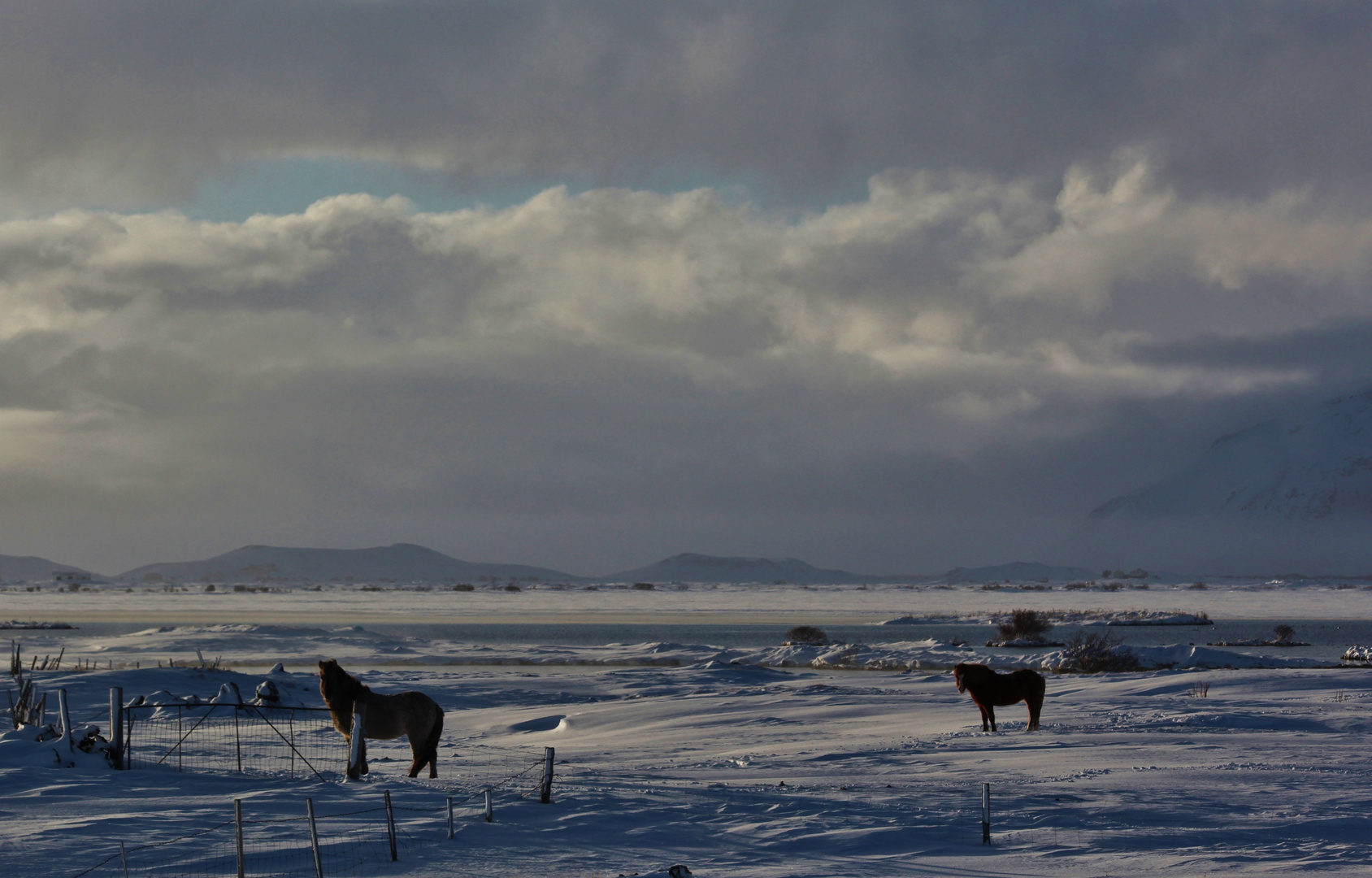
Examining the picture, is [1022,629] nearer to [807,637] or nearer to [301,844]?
[807,637]

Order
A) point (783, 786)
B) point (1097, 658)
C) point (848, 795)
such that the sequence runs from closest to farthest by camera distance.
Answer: point (848, 795) < point (783, 786) < point (1097, 658)

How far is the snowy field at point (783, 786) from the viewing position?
434 inches

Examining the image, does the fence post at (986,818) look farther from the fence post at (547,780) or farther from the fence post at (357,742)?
the fence post at (357,742)

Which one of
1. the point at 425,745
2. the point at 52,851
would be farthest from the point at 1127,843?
the point at 52,851

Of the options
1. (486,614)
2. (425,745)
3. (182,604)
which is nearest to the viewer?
(425,745)

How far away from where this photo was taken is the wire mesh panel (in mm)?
17938

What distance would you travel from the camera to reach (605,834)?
40.2ft

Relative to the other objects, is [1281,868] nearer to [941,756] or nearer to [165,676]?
[941,756]

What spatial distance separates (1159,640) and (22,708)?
45.5 metres

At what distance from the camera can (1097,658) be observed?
34.6 metres

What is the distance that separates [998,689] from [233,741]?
13426 millimetres

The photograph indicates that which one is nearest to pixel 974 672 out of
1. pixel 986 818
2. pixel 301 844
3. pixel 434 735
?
pixel 986 818

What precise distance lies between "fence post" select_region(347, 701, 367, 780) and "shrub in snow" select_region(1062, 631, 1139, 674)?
2451 centimetres

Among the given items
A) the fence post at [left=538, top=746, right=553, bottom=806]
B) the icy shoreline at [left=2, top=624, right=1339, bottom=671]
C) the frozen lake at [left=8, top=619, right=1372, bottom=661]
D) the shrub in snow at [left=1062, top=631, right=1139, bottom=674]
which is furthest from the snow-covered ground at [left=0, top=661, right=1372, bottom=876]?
the frozen lake at [left=8, top=619, right=1372, bottom=661]
